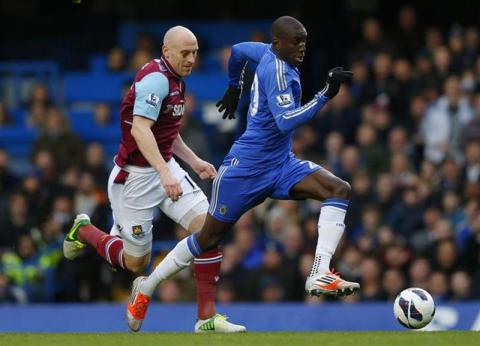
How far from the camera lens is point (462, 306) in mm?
14562

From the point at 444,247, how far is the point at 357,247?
948mm

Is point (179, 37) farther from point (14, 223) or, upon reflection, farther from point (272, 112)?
point (14, 223)

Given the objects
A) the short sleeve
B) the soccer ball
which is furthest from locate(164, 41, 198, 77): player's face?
the soccer ball

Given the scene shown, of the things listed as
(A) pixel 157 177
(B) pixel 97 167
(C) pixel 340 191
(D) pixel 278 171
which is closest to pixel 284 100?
(D) pixel 278 171

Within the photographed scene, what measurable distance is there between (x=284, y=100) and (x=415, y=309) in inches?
71.7

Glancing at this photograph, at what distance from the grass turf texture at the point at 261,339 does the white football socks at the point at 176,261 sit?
728 millimetres

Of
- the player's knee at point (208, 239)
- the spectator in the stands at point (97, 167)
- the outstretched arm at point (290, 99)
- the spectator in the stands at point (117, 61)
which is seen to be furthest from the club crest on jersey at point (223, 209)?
the spectator in the stands at point (117, 61)

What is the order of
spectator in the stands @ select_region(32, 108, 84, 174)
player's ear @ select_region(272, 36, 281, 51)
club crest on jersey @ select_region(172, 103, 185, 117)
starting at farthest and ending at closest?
spectator in the stands @ select_region(32, 108, 84, 174) → club crest on jersey @ select_region(172, 103, 185, 117) → player's ear @ select_region(272, 36, 281, 51)

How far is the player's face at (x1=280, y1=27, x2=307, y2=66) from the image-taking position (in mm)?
10953

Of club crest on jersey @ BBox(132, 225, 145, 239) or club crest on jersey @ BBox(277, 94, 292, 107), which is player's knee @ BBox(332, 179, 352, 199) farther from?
club crest on jersey @ BBox(132, 225, 145, 239)

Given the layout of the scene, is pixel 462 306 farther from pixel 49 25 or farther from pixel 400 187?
A: pixel 49 25

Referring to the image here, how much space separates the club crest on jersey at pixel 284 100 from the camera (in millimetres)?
10766

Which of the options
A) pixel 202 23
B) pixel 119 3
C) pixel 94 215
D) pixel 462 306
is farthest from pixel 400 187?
pixel 119 3

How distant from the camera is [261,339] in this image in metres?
10.3
